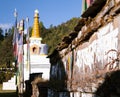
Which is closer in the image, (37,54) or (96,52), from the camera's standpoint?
(96,52)

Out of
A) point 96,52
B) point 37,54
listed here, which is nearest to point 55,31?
point 37,54

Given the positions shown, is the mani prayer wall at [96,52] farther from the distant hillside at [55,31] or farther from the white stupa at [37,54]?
the distant hillside at [55,31]

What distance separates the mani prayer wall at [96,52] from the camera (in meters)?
7.62

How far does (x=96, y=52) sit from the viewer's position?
30.7 feet

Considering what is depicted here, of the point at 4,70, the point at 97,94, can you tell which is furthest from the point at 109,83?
the point at 4,70

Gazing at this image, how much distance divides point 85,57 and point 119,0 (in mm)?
3411

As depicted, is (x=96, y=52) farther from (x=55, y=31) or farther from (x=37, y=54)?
(x=55, y=31)

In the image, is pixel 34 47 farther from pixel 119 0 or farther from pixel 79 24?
pixel 119 0

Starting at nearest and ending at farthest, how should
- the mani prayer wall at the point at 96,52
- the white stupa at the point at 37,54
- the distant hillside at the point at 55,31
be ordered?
1. the mani prayer wall at the point at 96,52
2. the white stupa at the point at 37,54
3. the distant hillside at the point at 55,31

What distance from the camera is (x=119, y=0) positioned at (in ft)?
24.7

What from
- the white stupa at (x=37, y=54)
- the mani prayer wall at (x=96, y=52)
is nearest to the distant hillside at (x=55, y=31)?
the white stupa at (x=37, y=54)

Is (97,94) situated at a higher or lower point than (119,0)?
lower

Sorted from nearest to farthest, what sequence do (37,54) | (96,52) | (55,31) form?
(96,52), (37,54), (55,31)

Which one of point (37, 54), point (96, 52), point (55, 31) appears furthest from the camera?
point (55, 31)
